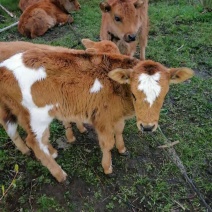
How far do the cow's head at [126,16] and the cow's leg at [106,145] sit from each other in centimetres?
269

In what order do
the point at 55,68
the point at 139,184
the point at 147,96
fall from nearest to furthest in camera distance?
the point at 147,96, the point at 55,68, the point at 139,184

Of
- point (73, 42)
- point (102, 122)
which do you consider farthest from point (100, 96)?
point (73, 42)

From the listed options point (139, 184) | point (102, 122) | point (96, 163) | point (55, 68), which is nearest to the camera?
point (55, 68)

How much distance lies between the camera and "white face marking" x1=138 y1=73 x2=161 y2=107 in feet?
11.6

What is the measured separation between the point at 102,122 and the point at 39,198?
4.20ft

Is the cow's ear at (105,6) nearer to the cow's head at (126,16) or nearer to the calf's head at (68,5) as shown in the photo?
the cow's head at (126,16)

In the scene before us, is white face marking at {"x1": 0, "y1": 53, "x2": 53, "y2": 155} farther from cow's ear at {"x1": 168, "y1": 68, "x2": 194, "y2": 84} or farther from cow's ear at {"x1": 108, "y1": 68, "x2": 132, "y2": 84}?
cow's ear at {"x1": 168, "y1": 68, "x2": 194, "y2": 84}

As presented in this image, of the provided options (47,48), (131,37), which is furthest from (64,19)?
(47,48)

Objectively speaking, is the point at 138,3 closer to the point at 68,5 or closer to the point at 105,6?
the point at 105,6

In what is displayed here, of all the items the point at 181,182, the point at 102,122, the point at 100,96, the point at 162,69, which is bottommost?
the point at 181,182

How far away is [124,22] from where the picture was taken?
6.33 meters

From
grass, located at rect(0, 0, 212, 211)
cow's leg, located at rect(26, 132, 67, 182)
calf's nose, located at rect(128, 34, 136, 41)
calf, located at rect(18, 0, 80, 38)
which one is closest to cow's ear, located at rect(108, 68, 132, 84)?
cow's leg, located at rect(26, 132, 67, 182)

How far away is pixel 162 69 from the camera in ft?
11.9

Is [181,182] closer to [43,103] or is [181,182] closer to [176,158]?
[176,158]
